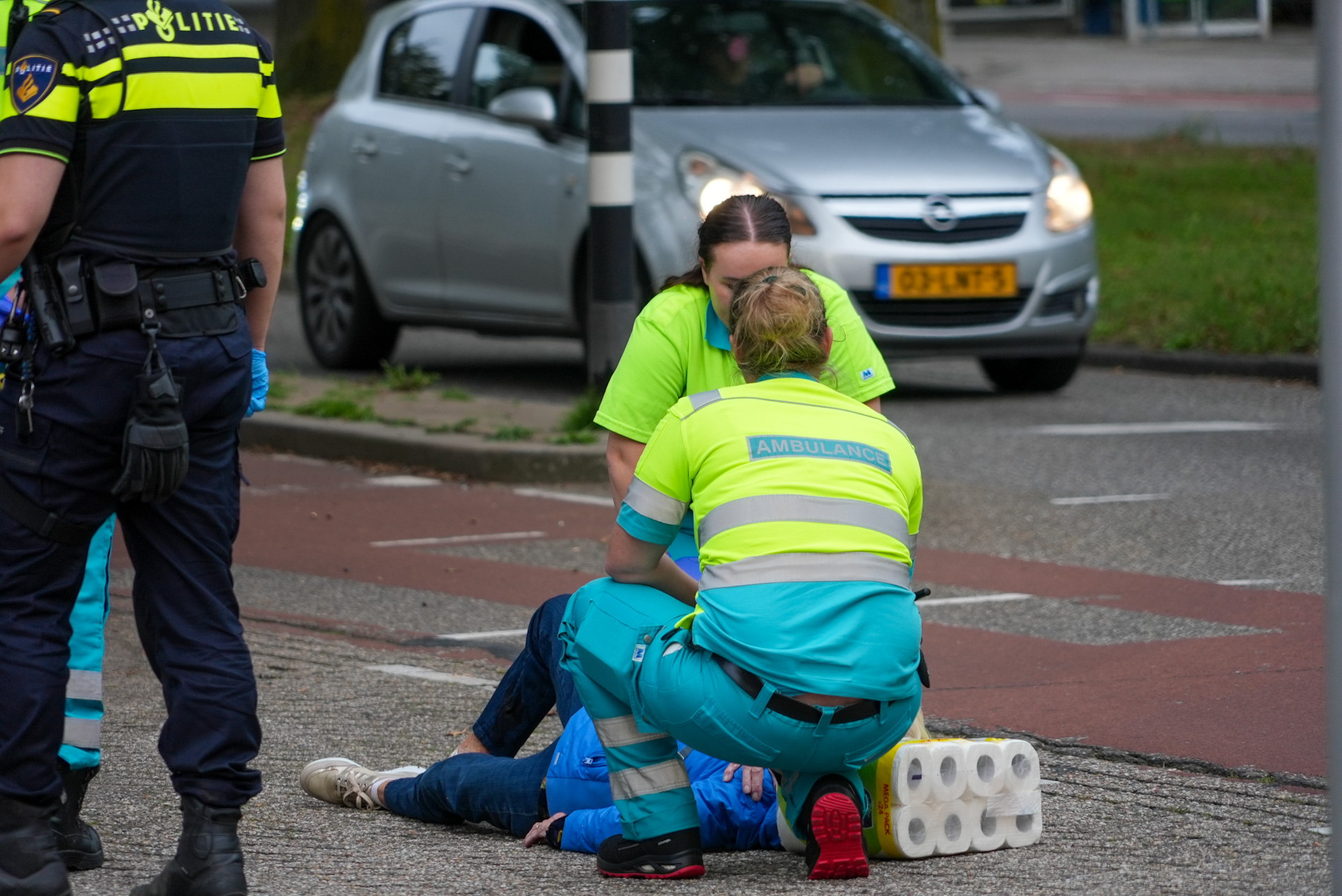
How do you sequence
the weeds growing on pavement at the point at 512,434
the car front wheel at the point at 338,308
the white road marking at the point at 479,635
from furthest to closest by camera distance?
the car front wheel at the point at 338,308, the weeds growing on pavement at the point at 512,434, the white road marking at the point at 479,635

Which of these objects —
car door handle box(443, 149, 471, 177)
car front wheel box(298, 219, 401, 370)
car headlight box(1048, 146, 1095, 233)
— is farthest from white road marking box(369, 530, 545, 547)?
car front wheel box(298, 219, 401, 370)

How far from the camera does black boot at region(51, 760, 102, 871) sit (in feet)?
13.8

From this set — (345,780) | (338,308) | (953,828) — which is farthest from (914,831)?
(338,308)

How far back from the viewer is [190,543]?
13.0 ft

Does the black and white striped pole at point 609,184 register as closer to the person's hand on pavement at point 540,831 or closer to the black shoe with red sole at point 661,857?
the person's hand on pavement at point 540,831

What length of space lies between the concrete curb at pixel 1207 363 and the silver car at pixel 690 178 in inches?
59.4

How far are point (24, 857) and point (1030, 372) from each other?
872 centimetres

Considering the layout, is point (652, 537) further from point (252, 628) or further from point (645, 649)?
point (252, 628)

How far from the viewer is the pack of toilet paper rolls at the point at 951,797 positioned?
13.8 feet

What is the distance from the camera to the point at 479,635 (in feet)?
21.6

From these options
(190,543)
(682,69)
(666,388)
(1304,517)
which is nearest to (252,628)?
(666,388)

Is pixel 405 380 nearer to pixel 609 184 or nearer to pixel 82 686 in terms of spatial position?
pixel 609 184

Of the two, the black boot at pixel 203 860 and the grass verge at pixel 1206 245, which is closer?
the black boot at pixel 203 860

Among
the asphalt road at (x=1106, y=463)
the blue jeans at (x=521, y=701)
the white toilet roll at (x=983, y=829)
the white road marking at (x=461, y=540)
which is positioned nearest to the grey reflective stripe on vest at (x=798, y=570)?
the white toilet roll at (x=983, y=829)
